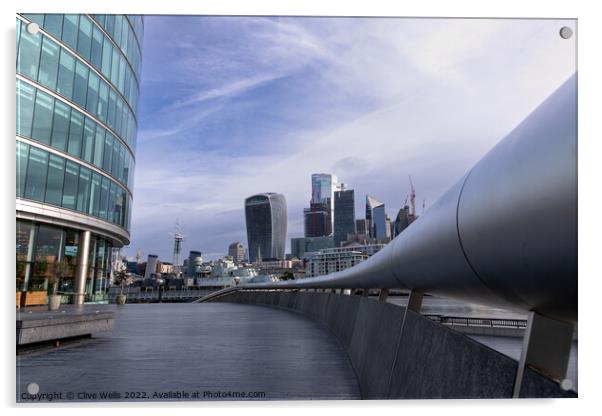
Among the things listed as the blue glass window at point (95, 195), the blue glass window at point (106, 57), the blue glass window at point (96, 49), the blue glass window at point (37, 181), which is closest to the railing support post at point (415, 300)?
the blue glass window at point (37, 181)

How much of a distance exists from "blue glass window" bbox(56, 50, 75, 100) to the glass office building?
0.04 meters

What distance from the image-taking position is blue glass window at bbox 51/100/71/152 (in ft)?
60.5

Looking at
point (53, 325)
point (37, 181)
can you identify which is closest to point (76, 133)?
point (37, 181)

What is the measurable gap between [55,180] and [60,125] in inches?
98.4

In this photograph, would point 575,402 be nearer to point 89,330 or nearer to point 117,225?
point 89,330

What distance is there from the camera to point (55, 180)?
19.5 metres

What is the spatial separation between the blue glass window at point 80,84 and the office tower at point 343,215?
4580 inches

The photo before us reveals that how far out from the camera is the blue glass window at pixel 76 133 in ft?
68.2

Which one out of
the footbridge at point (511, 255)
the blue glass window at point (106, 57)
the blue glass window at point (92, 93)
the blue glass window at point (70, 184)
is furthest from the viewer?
the blue glass window at point (106, 57)

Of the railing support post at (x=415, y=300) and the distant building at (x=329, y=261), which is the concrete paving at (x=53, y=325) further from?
the distant building at (x=329, y=261)

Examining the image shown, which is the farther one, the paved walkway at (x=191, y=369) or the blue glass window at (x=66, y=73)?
the blue glass window at (x=66, y=73)

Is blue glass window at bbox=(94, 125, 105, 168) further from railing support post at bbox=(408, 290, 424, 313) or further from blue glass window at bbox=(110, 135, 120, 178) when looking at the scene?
railing support post at bbox=(408, 290, 424, 313)

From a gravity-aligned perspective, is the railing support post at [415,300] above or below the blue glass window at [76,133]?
below

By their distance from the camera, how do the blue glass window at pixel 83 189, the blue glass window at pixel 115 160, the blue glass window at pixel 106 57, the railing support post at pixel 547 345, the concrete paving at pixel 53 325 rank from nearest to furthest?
the railing support post at pixel 547 345
the concrete paving at pixel 53 325
the blue glass window at pixel 83 189
the blue glass window at pixel 106 57
the blue glass window at pixel 115 160
